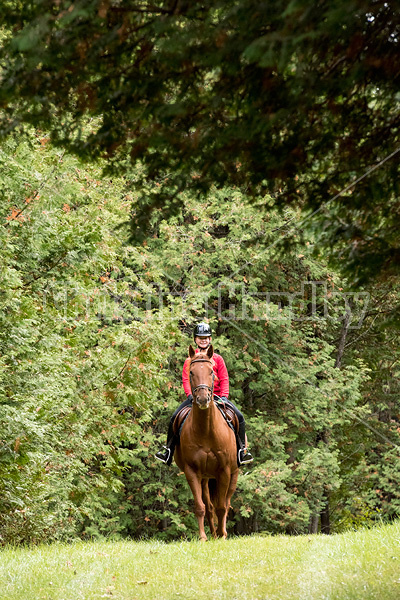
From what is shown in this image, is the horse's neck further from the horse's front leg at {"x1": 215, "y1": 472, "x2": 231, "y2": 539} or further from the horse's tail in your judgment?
the horse's tail

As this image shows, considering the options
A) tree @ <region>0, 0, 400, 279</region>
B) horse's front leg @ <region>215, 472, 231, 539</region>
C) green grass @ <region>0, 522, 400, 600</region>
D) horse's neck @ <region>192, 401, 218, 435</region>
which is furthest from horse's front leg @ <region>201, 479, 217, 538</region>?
tree @ <region>0, 0, 400, 279</region>

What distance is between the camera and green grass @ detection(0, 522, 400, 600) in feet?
19.8

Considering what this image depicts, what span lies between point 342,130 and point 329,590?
388cm

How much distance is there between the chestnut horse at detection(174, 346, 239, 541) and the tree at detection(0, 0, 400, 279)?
15.4 feet

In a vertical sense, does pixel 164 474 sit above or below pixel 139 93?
below

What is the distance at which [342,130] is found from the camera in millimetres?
4598

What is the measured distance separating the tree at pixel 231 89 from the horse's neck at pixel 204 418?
5091 millimetres

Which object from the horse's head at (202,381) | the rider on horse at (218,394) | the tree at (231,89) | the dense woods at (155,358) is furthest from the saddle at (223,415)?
the tree at (231,89)

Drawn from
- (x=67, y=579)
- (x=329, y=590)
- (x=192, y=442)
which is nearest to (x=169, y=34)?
(x=329, y=590)

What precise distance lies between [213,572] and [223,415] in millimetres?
3983

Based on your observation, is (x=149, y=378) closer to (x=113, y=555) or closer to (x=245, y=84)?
(x=113, y=555)

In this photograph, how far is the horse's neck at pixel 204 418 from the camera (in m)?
9.69

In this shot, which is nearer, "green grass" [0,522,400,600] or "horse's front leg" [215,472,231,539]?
"green grass" [0,522,400,600]

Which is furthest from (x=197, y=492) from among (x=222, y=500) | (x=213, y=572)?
(x=213, y=572)
